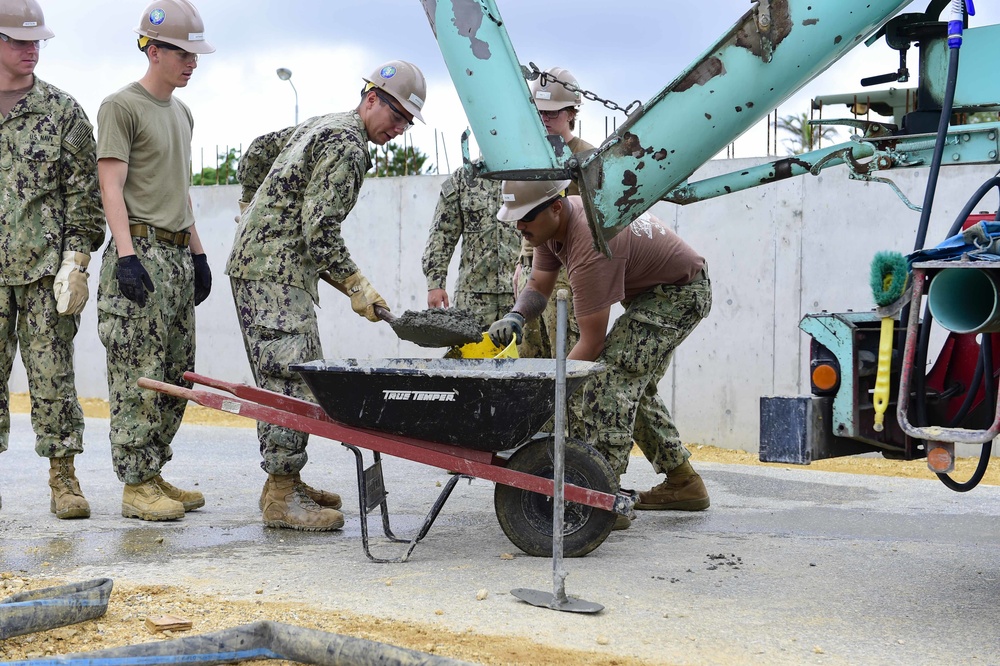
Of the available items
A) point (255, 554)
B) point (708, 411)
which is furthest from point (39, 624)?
point (708, 411)

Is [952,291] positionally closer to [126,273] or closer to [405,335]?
[405,335]

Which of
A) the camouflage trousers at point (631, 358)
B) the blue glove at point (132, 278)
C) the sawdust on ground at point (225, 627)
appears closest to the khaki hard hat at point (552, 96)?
the camouflage trousers at point (631, 358)

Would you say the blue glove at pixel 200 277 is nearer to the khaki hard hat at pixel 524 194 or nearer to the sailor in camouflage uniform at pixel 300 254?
the sailor in camouflage uniform at pixel 300 254

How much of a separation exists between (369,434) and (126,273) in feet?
4.58

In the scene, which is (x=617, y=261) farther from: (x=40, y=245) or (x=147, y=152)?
(x=40, y=245)

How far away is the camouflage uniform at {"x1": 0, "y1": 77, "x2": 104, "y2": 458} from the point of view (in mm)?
4629

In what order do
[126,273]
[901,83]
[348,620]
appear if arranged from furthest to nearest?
[126,273] → [901,83] → [348,620]

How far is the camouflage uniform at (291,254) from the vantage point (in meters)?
4.39

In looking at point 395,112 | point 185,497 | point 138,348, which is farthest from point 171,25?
point 185,497

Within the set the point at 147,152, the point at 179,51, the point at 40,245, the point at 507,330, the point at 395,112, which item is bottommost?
the point at 507,330

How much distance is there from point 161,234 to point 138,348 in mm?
526

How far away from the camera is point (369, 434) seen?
3.81 metres

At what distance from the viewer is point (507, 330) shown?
175 inches

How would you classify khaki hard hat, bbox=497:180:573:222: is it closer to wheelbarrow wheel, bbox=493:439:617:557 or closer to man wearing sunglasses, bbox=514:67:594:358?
wheelbarrow wheel, bbox=493:439:617:557
